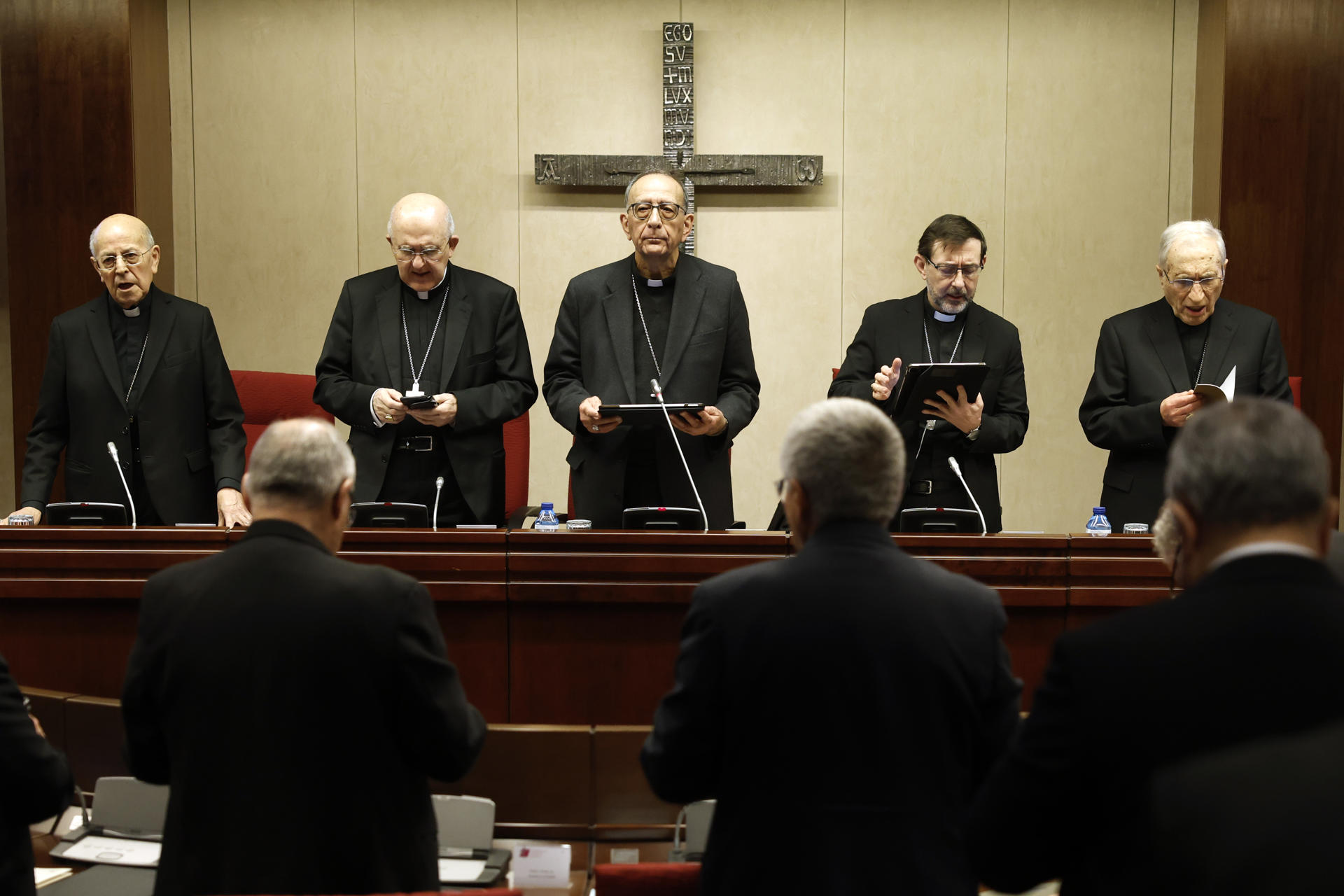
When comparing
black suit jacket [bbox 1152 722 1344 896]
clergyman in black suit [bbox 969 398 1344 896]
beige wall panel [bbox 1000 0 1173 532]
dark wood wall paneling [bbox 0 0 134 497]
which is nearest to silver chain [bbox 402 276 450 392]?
dark wood wall paneling [bbox 0 0 134 497]

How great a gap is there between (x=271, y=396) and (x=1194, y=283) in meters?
3.25

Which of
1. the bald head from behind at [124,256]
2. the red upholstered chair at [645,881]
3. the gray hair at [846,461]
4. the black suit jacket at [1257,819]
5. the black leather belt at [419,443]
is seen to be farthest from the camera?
the bald head from behind at [124,256]

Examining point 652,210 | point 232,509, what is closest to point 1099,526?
point 652,210

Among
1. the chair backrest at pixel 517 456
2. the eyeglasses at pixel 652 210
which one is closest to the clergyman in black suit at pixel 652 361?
the eyeglasses at pixel 652 210

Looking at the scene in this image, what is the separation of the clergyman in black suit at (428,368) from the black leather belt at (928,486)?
1164mm

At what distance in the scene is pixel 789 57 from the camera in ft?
17.9

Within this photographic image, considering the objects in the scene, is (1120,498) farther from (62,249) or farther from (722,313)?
(62,249)

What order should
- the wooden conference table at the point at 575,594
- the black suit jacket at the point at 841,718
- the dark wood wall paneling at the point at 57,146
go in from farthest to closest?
1. the dark wood wall paneling at the point at 57,146
2. the wooden conference table at the point at 575,594
3. the black suit jacket at the point at 841,718

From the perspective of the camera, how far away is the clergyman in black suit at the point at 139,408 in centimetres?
359

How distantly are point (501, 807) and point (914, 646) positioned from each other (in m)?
1.41

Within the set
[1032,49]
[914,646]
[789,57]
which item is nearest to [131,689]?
[914,646]

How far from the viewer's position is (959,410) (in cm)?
326

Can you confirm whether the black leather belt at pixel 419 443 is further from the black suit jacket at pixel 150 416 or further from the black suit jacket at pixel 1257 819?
the black suit jacket at pixel 1257 819

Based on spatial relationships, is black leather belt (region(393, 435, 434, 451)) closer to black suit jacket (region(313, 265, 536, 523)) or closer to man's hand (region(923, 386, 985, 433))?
black suit jacket (region(313, 265, 536, 523))
